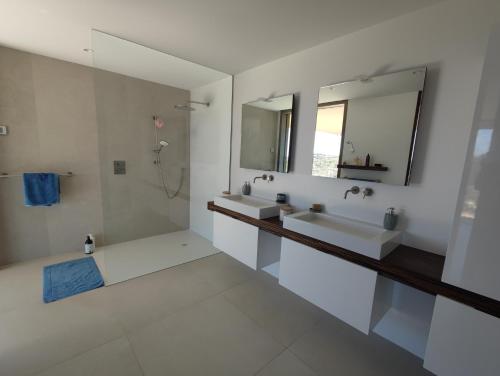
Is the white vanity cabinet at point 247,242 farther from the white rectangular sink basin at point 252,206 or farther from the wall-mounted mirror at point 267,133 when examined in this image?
the wall-mounted mirror at point 267,133

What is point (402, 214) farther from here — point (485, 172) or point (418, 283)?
point (485, 172)

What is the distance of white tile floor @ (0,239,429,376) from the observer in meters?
1.55

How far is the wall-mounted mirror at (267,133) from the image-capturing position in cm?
244

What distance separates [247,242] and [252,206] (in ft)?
1.24

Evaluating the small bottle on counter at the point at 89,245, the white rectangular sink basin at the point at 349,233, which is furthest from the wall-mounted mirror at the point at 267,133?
the small bottle on counter at the point at 89,245

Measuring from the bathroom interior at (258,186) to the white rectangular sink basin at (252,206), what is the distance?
2 centimetres

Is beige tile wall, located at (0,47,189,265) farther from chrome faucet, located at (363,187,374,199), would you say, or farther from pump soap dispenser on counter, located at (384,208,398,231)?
pump soap dispenser on counter, located at (384,208,398,231)

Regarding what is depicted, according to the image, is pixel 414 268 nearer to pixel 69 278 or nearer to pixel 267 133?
pixel 267 133

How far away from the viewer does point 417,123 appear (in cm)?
161

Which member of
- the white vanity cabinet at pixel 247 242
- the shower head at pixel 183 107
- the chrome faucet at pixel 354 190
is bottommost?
the white vanity cabinet at pixel 247 242

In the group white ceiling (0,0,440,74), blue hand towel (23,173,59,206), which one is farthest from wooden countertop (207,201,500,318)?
blue hand towel (23,173,59,206)

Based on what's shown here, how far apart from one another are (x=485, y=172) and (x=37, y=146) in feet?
12.9

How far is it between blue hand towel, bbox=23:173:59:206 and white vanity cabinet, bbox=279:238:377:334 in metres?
2.72

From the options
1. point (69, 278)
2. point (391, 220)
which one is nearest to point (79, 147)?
point (69, 278)
